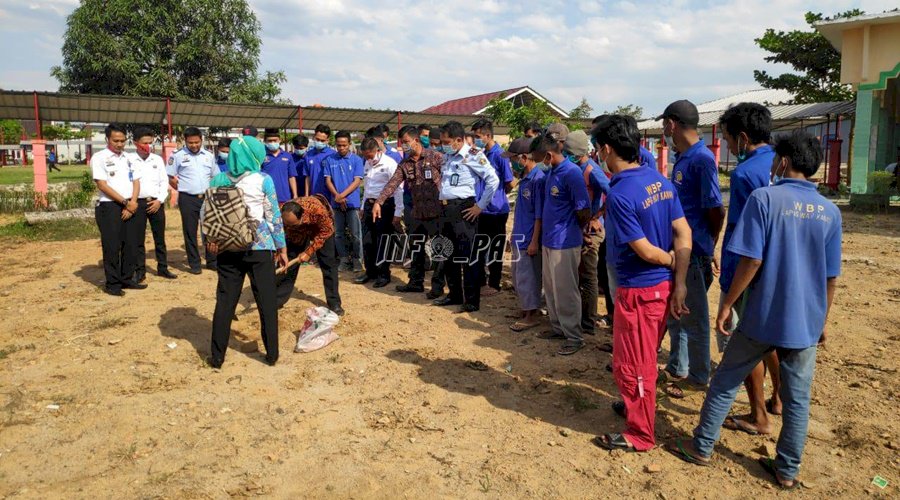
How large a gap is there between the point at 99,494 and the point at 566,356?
10.6 feet

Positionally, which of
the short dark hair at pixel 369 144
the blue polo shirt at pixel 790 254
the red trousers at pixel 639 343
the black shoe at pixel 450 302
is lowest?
the black shoe at pixel 450 302

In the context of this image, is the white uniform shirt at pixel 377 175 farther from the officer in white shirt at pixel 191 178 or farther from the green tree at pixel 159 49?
the green tree at pixel 159 49

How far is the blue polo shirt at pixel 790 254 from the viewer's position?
8.89 feet

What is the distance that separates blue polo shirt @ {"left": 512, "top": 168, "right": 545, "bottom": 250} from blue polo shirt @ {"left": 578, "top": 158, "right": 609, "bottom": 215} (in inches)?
15.3

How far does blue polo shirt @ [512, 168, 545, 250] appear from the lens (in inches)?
194

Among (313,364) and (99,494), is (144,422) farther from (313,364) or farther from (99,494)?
(313,364)

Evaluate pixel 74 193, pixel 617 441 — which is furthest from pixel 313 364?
pixel 74 193

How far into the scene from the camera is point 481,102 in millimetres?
32031

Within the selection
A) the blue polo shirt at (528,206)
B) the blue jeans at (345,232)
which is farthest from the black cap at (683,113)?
the blue jeans at (345,232)

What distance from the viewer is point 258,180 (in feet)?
14.1

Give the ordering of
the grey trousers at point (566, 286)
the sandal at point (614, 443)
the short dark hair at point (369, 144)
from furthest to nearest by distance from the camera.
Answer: the short dark hair at point (369, 144) → the grey trousers at point (566, 286) → the sandal at point (614, 443)

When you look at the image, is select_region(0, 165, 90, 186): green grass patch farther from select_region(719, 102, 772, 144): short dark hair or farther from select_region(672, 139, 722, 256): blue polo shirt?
select_region(719, 102, 772, 144): short dark hair

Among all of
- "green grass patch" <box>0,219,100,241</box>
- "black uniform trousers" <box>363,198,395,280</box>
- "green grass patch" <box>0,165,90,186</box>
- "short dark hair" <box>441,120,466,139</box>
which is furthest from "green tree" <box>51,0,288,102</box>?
"short dark hair" <box>441,120,466,139</box>

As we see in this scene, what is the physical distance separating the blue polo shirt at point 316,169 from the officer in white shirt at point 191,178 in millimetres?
1175
